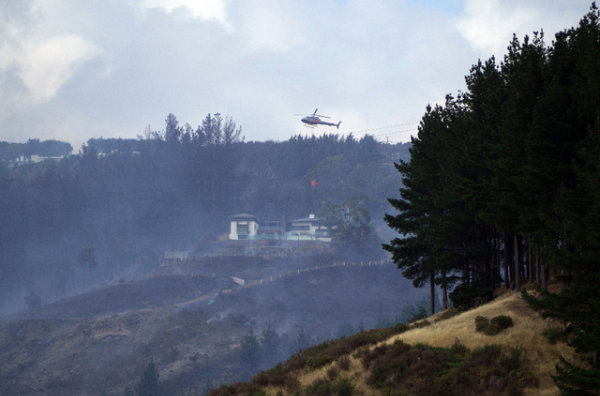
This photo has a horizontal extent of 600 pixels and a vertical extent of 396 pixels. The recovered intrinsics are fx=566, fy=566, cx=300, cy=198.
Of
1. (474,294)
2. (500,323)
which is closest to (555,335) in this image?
(500,323)

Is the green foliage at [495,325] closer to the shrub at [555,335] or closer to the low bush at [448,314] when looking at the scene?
the shrub at [555,335]

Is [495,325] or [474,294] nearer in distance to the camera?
[495,325]

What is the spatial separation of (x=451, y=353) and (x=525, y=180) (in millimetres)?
7817

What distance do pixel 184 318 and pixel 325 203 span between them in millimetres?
58853

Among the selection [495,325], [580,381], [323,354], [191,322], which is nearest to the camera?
[580,381]

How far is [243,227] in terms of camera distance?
166250 mm

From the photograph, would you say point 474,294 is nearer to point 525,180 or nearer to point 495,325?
point 495,325

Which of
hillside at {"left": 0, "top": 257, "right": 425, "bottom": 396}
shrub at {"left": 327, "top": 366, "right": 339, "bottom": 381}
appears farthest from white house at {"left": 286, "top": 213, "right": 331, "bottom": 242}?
shrub at {"left": 327, "top": 366, "right": 339, "bottom": 381}

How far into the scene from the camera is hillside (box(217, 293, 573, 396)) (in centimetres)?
1964

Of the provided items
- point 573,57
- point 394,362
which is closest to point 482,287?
A: point 394,362

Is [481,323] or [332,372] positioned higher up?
[481,323]

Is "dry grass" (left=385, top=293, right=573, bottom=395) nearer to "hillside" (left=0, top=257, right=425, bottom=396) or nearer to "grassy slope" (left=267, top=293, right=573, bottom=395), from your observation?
"grassy slope" (left=267, top=293, right=573, bottom=395)

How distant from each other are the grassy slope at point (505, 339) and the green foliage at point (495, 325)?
0.21 m

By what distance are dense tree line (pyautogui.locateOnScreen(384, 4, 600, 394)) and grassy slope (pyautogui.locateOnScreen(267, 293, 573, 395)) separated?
75 cm
